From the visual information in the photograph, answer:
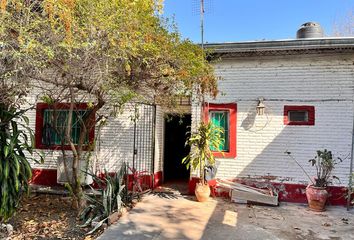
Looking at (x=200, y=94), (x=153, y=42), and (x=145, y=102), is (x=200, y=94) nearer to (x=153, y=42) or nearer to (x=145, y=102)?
(x=145, y=102)

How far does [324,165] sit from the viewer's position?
6.98 m

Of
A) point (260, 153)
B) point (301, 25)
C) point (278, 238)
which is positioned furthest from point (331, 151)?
point (301, 25)

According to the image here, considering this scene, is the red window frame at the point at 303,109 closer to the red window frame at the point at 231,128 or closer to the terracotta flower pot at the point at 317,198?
the red window frame at the point at 231,128

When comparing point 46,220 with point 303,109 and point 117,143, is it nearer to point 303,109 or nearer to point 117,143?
point 117,143

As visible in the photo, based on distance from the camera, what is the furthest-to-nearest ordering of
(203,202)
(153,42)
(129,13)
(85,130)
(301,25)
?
(301,25) → (203,202) → (85,130) → (153,42) → (129,13)

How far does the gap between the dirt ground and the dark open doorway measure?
382cm

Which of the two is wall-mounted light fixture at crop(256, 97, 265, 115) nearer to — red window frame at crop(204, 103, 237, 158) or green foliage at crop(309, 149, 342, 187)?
red window frame at crop(204, 103, 237, 158)

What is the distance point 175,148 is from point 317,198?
525 centimetres

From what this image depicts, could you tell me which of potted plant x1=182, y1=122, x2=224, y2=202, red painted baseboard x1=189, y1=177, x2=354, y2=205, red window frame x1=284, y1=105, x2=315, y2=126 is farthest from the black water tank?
red painted baseboard x1=189, y1=177, x2=354, y2=205

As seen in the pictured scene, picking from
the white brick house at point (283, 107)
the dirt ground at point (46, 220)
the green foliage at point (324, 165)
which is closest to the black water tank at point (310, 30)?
the white brick house at point (283, 107)

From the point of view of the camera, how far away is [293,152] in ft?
24.8

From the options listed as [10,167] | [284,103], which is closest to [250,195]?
[284,103]

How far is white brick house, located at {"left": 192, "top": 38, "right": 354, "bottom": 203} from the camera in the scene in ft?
24.1

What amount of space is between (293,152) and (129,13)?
549 centimetres
